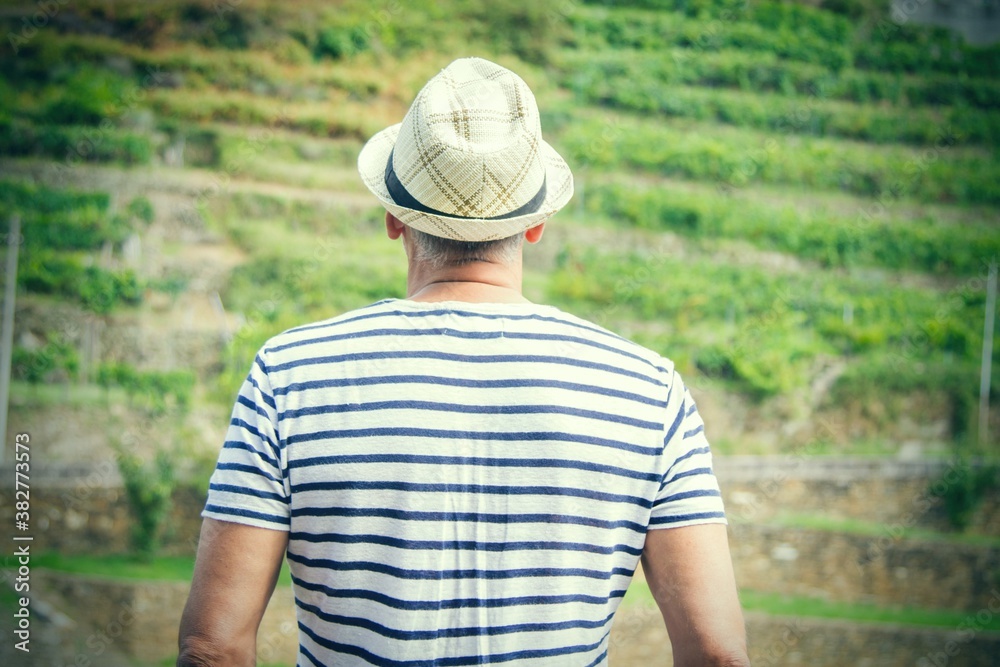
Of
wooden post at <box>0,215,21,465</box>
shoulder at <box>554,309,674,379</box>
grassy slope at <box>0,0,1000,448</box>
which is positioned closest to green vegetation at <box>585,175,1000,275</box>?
grassy slope at <box>0,0,1000,448</box>

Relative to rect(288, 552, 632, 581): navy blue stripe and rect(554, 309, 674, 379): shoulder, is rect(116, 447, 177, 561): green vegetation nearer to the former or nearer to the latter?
rect(288, 552, 632, 581): navy blue stripe

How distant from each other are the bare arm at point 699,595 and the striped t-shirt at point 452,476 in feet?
0.08

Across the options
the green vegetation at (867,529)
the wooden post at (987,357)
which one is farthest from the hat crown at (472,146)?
the wooden post at (987,357)

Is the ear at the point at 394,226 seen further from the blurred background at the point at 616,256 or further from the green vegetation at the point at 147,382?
the green vegetation at the point at 147,382

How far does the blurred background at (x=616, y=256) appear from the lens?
5172mm

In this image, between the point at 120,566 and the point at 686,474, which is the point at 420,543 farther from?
the point at 120,566

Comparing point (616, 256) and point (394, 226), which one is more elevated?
point (394, 226)

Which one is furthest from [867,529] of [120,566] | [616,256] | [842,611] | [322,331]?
[322,331]

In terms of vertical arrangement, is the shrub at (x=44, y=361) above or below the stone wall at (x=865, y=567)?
above

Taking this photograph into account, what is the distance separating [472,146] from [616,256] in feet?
16.2

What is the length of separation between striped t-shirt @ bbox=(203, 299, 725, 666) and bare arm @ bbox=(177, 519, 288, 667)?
0.02 m

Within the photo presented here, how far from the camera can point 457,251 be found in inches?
42.5

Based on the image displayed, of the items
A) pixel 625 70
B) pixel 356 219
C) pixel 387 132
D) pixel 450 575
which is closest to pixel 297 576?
pixel 450 575

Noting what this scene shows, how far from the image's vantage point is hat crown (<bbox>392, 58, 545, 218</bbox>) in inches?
41.9
